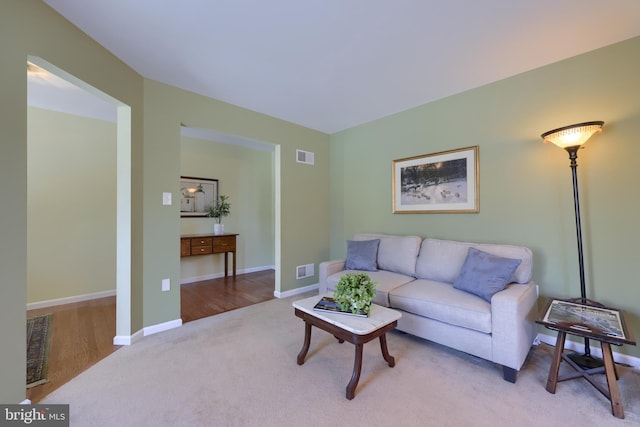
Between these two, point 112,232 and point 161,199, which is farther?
point 112,232

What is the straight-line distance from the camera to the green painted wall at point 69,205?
3184 mm

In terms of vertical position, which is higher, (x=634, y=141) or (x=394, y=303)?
(x=634, y=141)

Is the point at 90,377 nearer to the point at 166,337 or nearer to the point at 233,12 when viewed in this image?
the point at 166,337

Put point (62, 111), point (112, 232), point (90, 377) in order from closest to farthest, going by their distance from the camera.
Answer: point (90, 377)
point (62, 111)
point (112, 232)

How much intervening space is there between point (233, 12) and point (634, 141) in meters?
3.15

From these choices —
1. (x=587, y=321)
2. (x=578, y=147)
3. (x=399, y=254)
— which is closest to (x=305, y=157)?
(x=399, y=254)

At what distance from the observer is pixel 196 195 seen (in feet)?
15.1

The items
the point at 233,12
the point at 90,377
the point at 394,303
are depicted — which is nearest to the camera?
the point at 233,12

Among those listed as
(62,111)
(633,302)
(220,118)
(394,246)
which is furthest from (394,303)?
(62,111)

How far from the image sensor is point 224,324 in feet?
8.99

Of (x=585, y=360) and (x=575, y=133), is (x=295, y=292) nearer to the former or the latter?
(x=585, y=360)

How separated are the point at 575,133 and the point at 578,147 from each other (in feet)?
0.46

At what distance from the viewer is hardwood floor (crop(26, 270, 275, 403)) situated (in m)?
1.96

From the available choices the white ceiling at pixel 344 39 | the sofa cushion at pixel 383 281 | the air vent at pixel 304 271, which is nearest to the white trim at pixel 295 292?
the air vent at pixel 304 271
